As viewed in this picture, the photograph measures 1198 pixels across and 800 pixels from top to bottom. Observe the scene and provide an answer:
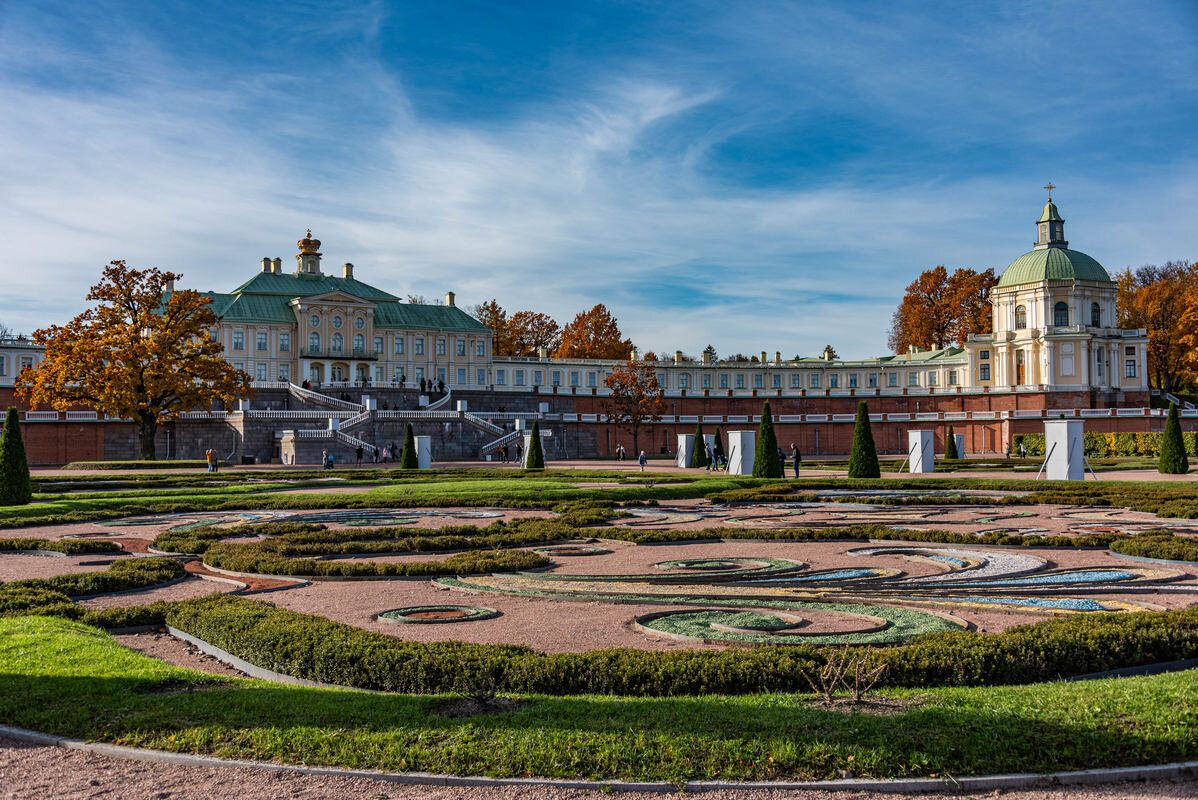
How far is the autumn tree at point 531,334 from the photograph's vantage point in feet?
319

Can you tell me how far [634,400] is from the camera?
249 feet

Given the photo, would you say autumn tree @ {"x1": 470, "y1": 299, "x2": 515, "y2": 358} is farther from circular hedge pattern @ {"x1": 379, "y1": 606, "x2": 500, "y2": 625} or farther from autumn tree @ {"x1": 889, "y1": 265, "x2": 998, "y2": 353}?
circular hedge pattern @ {"x1": 379, "y1": 606, "x2": 500, "y2": 625}

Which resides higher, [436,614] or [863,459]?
[863,459]

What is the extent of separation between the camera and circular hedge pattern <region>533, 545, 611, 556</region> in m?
16.1

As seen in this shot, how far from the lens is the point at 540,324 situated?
98.9m

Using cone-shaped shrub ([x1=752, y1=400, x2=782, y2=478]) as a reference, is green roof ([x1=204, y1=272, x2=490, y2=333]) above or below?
above

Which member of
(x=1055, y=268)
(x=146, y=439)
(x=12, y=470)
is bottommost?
(x=12, y=470)

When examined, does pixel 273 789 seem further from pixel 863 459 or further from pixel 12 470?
pixel 863 459

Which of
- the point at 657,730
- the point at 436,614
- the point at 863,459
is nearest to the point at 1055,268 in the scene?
the point at 863,459

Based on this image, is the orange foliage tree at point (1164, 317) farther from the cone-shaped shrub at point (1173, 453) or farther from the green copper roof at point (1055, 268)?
the cone-shaped shrub at point (1173, 453)

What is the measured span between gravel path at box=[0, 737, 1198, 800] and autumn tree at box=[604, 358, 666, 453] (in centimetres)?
6793

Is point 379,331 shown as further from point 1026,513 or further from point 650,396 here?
point 1026,513

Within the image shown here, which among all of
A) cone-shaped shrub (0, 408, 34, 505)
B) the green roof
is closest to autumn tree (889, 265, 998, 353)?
the green roof

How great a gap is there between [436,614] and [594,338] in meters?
87.1
